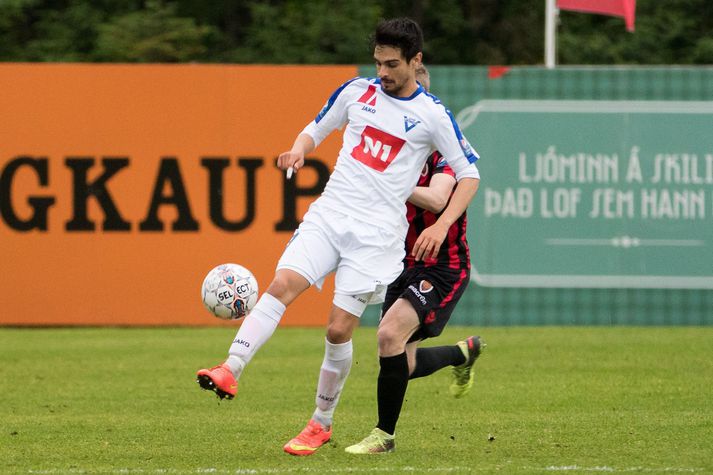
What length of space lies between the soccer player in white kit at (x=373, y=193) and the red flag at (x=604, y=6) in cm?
975

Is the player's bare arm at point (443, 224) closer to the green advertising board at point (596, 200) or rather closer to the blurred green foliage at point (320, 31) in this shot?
the green advertising board at point (596, 200)

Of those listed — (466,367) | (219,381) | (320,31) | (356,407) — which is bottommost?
(356,407)

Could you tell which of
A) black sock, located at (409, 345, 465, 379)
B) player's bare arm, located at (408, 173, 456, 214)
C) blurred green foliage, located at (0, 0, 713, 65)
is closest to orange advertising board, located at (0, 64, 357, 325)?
black sock, located at (409, 345, 465, 379)

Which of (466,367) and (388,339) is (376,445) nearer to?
(388,339)

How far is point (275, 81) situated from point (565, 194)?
328 cm

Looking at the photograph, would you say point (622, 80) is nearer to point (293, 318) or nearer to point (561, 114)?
point (561, 114)

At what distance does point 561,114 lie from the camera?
1519cm

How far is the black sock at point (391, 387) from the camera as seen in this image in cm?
718

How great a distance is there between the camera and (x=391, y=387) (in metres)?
7.17

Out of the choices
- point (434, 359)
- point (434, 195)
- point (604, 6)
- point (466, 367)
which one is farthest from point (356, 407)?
point (604, 6)

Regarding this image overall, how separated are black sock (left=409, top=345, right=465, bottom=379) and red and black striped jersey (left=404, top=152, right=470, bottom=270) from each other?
0.81 m

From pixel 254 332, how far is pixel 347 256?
2.02ft

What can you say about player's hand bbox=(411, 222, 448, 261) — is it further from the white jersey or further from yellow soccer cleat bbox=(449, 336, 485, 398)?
yellow soccer cleat bbox=(449, 336, 485, 398)

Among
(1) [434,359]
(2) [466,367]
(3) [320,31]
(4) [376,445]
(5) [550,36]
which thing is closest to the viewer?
(4) [376,445]
